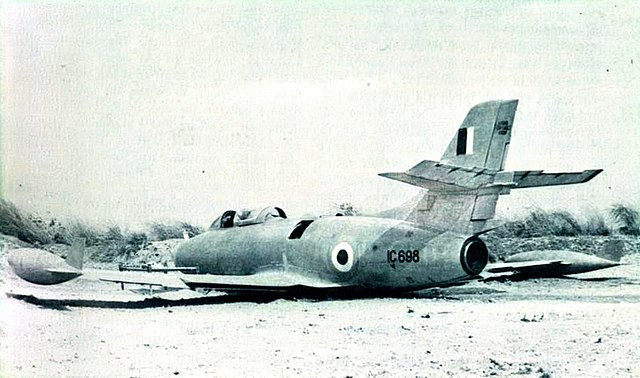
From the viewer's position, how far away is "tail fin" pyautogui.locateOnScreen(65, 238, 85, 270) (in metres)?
13.2

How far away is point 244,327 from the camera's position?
1083cm

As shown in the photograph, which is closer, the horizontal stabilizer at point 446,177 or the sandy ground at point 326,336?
the sandy ground at point 326,336

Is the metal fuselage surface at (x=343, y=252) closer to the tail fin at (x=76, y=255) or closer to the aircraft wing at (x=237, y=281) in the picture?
the aircraft wing at (x=237, y=281)

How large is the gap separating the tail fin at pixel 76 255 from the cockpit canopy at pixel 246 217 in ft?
9.90

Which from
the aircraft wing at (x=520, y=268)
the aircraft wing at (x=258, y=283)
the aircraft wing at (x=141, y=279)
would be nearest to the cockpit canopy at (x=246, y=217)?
the aircraft wing at (x=258, y=283)

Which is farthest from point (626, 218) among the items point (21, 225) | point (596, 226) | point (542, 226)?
point (21, 225)

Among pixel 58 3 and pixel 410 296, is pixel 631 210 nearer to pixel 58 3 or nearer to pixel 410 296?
pixel 410 296

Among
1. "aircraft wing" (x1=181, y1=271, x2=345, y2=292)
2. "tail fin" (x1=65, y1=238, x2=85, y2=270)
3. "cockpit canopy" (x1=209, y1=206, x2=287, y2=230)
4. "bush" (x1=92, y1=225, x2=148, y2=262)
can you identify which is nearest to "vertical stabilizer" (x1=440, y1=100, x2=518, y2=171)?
"aircraft wing" (x1=181, y1=271, x2=345, y2=292)

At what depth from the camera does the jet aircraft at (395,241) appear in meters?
11.3

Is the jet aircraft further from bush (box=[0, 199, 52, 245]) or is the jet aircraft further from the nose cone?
bush (box=[0, 199, 52, 245])

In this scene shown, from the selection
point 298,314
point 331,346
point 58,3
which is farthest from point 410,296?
point 58,3

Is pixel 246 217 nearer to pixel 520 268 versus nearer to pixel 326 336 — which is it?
pixel 520 268

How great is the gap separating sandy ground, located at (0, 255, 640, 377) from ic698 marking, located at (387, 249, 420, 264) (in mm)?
659

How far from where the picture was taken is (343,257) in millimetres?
13016
